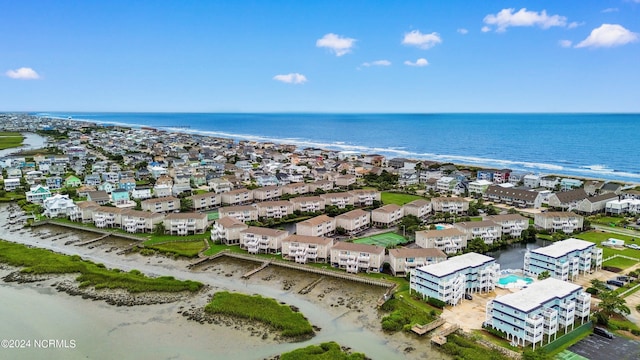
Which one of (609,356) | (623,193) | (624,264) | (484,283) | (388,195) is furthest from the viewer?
(388,195)

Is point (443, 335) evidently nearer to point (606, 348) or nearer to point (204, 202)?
point (606, 348)

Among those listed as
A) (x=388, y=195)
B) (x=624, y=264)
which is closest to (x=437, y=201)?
(x=388, y=195)

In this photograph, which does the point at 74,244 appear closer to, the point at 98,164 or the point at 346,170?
the point at 98,164

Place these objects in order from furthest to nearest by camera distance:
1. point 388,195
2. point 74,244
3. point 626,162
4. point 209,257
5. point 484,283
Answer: point 626,162 → point 388,195 → point 74,244 → point 209,257 → point 484,283

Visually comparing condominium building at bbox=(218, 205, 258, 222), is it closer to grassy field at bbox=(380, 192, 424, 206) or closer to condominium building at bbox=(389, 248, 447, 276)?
grassy field at bbox=(380, 192, 424, 206)

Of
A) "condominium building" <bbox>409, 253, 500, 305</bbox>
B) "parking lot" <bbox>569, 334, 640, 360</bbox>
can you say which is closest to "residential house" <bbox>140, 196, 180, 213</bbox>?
"condominium building" <bbox>409, 253, 500, 305</bbox>

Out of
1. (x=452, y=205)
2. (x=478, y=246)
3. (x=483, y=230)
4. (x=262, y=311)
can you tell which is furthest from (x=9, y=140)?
Result: (x=478, y=246)
